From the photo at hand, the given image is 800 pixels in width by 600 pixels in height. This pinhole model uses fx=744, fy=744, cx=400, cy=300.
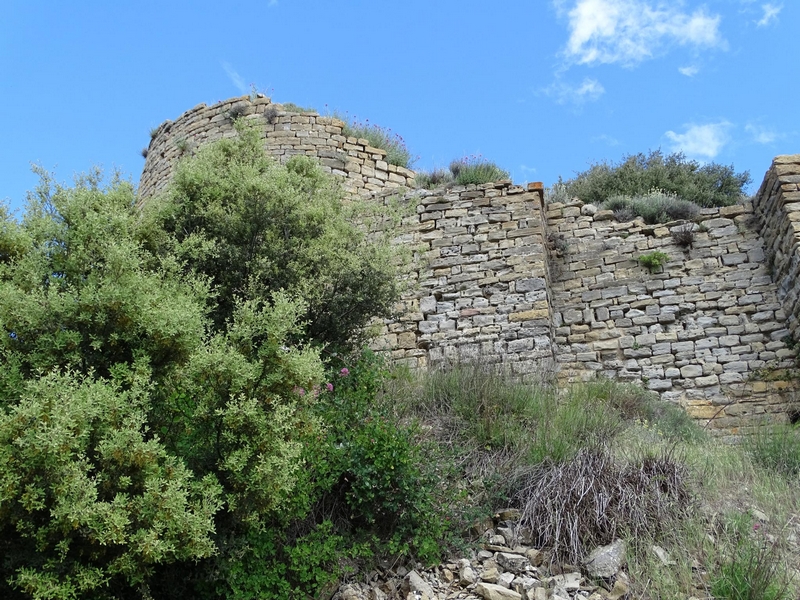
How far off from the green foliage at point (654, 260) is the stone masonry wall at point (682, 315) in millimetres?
77

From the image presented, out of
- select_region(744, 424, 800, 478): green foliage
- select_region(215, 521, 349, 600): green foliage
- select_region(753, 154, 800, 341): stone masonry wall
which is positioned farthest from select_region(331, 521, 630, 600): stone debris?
select_region(753, 154, 800, 341): stone masonry wall

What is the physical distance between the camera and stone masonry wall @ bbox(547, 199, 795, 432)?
882cm

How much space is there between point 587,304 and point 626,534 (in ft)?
17.2

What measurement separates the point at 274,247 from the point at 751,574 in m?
4.61

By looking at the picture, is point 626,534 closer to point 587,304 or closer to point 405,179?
point 587,304

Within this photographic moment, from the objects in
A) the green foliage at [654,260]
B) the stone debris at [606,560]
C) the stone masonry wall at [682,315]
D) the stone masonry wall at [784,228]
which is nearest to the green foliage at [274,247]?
the stone debris at [606,560]

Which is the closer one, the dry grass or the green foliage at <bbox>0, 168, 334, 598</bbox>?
the green foliage at <bbox>0, 168, 334, 598</bbox>

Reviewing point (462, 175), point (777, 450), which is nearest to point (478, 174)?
point (462, 175)

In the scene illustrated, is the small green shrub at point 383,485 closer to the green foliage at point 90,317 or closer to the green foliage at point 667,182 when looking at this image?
the green foliage at point 90,317

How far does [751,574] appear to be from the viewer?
14.2ft

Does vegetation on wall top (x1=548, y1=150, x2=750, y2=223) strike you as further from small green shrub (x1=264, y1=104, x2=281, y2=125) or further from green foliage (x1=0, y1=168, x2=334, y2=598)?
green foliage (x1=0, y1=168, x2=334, y2=598)

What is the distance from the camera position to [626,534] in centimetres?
488

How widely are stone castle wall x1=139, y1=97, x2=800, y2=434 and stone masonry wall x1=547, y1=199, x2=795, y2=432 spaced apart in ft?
0.05

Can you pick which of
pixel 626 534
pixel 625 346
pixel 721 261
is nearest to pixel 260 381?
pixel 626 534
